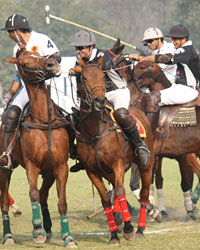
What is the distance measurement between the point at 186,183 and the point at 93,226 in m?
1.86

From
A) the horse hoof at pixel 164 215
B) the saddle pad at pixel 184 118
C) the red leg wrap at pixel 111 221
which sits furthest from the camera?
the horse hoof at pixel 164 215

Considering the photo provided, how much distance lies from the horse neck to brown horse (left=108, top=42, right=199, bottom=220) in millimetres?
1948

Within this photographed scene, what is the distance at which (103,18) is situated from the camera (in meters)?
78.7

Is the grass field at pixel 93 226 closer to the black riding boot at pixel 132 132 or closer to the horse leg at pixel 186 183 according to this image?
the horse leg at pixel 186 183

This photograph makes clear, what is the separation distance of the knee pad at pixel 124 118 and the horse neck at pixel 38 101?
3.08 feet

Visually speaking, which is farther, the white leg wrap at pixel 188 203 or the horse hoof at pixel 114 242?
the white leg wrap at pixel 188 203

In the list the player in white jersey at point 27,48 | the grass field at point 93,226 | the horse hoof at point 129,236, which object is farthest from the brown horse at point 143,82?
the horse hoof at point 129,236

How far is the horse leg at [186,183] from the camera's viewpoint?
11.3m

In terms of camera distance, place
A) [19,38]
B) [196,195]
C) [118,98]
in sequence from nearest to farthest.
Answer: [118,98], [19,38], [196,195]

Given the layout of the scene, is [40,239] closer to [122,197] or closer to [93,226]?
[122,197]

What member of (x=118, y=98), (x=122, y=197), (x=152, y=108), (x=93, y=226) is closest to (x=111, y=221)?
(x=122, y=197)

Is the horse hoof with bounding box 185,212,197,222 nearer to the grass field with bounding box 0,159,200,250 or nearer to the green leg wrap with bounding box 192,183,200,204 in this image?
the grass field with bounding box 0,159,200,250

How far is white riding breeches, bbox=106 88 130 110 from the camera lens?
29.6 ft

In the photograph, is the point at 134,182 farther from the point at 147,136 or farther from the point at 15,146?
the point at 15,146
